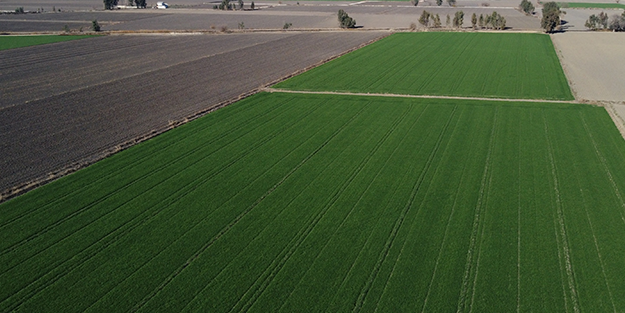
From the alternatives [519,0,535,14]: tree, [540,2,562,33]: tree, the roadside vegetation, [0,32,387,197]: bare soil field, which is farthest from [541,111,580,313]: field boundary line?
[519,0,535,14]: tree

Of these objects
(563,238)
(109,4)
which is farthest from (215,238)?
(109,4)

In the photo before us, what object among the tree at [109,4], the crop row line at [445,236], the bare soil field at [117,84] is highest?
the tree at [109,4]

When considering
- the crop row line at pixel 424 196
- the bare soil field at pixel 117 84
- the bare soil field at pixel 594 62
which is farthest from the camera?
the bare soil field at pixel 594 62

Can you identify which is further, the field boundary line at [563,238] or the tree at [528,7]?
the tree at [528,7]

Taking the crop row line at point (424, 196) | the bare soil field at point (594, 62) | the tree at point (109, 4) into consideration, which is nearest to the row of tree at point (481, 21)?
the bare soil field at point (594, 62)

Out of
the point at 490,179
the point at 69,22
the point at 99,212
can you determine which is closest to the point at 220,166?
the point at 99,212

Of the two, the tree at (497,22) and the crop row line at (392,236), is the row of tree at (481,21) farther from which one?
the crop row line at (392,236)

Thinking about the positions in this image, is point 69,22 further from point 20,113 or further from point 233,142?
point 233,142

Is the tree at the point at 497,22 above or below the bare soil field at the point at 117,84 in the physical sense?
above
